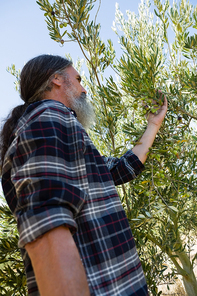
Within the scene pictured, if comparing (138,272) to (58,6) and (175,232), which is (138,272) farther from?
(58,6)

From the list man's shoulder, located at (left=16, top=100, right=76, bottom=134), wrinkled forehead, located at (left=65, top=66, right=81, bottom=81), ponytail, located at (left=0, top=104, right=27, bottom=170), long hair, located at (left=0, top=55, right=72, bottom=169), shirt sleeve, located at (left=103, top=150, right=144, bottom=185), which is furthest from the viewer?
shirt sleeve, located at (left=103, top=150, right=144, bottom=185)

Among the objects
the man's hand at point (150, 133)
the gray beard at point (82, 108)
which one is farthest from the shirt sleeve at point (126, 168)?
the gray beard at point (82, 108)

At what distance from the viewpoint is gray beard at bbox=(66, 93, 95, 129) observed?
5.30 feet

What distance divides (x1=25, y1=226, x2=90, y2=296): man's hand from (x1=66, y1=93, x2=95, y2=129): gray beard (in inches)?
38.6

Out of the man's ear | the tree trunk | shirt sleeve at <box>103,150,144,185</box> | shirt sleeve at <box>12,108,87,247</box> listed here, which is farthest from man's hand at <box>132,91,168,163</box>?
the tree trunk

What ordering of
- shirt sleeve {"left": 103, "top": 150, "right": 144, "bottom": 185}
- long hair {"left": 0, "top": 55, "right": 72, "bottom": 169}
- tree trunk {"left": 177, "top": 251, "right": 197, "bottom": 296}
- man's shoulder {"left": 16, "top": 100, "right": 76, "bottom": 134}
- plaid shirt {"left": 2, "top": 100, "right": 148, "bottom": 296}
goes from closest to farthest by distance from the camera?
plaid shirt {"left": 2, "top": 100, "right": 148, "bottom": 296}, man's shoulder {"left": 16, "top": 100, "right": 76, "bottom": 134}, long hair {"left": 0, "top": 55, "right": 72, "bottom": 169}, shirt sleeve {"left": 103, "top": 150, "right": 144, "bottom": 185}, tree trunk {"left": 177, "top": 251, "right": 197, "bottom": 296}

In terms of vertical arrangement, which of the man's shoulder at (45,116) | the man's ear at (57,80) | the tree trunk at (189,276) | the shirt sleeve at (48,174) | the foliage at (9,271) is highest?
the man's ear at (57,80)

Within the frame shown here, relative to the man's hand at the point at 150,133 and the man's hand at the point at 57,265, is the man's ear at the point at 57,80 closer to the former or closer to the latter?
the man's hand at the point at 150,133

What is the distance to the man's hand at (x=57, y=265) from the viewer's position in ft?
2.36

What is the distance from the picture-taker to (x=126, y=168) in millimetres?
1842

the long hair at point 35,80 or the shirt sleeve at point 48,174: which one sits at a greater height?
the long hair at point 35,80

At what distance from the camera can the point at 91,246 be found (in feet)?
3.13

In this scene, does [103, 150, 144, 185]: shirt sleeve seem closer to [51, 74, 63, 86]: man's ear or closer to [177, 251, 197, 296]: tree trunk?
[51, 74, 63, 86]: man's ear

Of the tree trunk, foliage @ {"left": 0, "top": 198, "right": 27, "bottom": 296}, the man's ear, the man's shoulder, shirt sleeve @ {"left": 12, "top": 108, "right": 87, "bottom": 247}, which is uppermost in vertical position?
the man's ear
